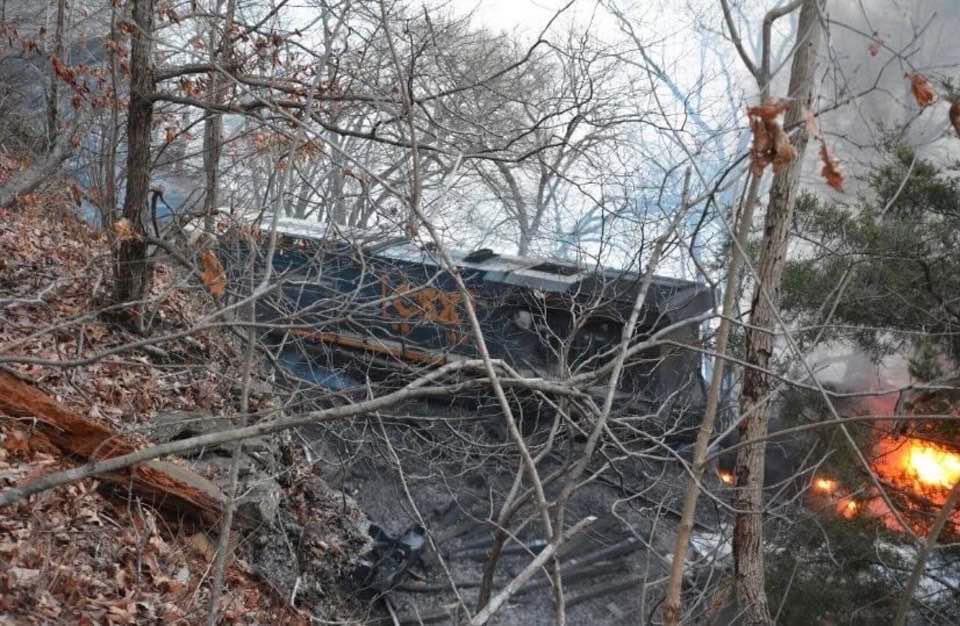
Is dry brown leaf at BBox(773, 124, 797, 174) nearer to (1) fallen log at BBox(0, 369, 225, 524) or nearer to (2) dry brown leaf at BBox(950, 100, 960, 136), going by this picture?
(2) dry brown leaf at BBox(950, 100, 960, 136)

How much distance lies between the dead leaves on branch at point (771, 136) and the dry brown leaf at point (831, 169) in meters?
0.10

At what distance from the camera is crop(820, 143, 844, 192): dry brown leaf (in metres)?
1.98

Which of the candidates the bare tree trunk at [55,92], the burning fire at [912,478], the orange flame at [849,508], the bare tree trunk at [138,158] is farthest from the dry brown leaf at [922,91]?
the bare tree trunk at [55,92]

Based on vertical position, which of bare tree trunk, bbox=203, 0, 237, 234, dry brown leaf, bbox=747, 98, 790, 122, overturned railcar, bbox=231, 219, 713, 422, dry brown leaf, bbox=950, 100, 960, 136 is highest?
bare tree trunk, bbox=203, 0, 237, 234

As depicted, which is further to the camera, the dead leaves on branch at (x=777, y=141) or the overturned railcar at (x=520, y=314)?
the overturned railcar at (x=520, y=314)

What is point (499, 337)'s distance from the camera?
9.84 meters

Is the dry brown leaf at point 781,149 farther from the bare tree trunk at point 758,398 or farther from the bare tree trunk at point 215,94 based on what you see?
the bare tree trunk at point 758,398

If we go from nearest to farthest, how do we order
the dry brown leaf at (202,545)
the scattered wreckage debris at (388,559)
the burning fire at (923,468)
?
1. the dry brown leaf at (202,545)
2. the burning fire at (923,468)
3. the scattered wreckage debris at (388,559)

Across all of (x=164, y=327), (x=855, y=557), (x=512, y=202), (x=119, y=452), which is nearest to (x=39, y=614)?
(x=119, y=452)

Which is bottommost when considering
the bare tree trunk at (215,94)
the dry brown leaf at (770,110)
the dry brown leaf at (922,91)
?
the dry brown leaf at (770,110)

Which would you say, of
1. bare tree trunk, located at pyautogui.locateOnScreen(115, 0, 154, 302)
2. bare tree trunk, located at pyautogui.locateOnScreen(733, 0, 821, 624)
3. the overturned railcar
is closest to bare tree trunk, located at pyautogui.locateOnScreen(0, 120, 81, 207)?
bare tree trunk, located at pyautogui.locateOnScreen(115, 0, 154, 302)

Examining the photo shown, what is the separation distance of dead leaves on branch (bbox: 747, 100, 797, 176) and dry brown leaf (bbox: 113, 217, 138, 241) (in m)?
5.33

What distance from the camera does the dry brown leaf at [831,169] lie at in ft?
6.49

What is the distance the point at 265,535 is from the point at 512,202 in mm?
13574
